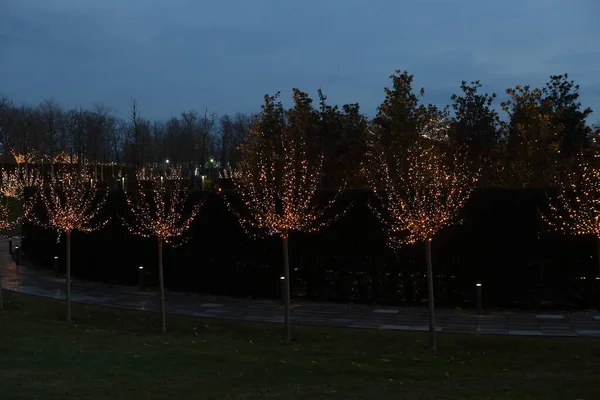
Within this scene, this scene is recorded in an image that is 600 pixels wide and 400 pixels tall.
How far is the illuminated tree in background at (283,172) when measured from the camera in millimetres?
16969

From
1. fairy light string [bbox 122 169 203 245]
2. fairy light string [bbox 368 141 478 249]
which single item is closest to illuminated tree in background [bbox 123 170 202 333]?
fairy light string [bbox 122 169 203 245]

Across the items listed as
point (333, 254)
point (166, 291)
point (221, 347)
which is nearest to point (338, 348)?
point (221, 347)

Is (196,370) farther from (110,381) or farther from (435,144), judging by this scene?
(435,144)

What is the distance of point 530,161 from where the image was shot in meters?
30.9

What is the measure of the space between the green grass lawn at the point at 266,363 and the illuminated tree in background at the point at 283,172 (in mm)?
2108

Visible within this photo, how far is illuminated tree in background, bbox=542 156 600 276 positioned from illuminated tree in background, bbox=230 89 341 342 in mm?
6393

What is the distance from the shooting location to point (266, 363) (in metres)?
11.9

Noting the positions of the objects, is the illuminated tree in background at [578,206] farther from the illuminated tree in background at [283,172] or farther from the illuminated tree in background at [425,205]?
the illuminated tree in background at [283,172]

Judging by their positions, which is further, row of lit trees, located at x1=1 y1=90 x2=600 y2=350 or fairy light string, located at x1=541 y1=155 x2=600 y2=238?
fairy light string, located at x1=541 y1=155 x2=600 y2=238

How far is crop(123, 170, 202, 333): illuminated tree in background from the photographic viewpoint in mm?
17312

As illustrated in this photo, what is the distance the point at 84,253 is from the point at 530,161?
64.7 feet

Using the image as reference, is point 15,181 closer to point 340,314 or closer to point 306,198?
point 306,198

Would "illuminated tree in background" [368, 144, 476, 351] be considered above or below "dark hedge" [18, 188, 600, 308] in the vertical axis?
above

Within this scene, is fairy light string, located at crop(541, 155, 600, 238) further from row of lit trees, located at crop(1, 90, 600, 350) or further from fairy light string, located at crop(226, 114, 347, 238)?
fairy light string, located at crop(226, 114, 347, 238)
